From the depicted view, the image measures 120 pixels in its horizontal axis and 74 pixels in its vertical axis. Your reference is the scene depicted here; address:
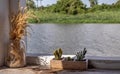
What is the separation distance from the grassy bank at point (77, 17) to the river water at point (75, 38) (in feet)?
0.23

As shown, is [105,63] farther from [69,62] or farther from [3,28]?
[3,28]

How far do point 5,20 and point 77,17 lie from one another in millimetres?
1169

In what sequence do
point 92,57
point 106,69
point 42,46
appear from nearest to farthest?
point 106,69 < point 92,57 < point 42,46

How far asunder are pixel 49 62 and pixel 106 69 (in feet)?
2.96

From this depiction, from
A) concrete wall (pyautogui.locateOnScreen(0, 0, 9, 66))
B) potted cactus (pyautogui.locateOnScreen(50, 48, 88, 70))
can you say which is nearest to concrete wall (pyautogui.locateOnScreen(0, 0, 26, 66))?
concrete wall (pyautogui.locateOnScreen(0, 0, 9, 66))

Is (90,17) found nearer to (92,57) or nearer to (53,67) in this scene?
(92,57)

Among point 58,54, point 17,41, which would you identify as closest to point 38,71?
point 58,54

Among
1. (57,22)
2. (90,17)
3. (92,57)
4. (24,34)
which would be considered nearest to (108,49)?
(92,57)

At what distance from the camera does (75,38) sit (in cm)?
437

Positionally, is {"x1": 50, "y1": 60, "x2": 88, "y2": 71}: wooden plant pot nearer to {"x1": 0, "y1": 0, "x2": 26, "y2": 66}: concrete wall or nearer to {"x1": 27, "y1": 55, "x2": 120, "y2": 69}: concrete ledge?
{"x1": 27, "y1": 55, "x2": 120, "y2": 69}: concrete ledge

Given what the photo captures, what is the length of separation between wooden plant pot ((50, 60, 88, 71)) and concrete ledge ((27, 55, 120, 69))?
18cm

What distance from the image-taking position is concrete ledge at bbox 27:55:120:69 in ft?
13.0

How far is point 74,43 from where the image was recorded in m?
4.39

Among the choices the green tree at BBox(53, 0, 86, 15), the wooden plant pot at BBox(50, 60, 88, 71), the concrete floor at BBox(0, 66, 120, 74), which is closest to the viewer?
the concrete floor at BBox(0, 66, 120, 74)
